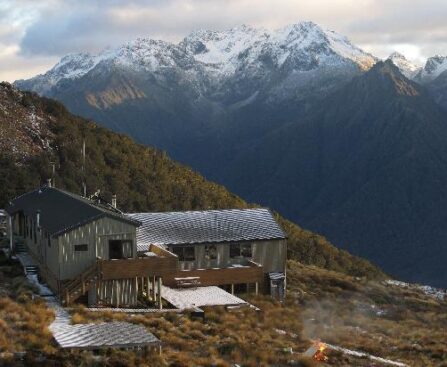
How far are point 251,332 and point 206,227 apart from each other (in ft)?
52.5

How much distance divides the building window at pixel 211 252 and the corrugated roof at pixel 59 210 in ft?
21.5

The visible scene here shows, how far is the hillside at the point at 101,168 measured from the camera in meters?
97.1

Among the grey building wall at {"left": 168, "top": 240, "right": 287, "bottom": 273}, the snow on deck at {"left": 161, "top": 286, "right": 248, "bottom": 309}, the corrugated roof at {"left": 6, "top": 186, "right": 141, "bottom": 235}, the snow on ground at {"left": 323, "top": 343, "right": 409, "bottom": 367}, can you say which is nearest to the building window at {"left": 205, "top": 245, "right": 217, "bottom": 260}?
the grey building wall at {"left": 168, "top": 240, "right": 287, "bottom": 273}

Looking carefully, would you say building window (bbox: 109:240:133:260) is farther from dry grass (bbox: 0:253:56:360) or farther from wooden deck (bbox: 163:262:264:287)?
wooden deck (bbox: 163:262:264:287)

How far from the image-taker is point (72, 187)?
9538 centimetres

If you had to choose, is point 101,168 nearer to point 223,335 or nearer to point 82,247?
point 82,247

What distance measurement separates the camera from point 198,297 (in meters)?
43.8

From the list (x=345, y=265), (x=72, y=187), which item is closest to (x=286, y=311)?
(x=72, y=187)

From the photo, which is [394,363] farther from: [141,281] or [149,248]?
[149,248]

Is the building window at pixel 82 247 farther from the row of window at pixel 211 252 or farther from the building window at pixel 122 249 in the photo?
the row of window at pixel 211 252

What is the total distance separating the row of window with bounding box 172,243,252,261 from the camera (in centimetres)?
4962

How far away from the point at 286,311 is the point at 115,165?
7251 centimetres

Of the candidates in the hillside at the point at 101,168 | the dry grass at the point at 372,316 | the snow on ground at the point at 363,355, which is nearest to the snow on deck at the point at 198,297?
the dry grass at the point at 372,316

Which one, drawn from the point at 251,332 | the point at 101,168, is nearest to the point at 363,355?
the point at 251,332
